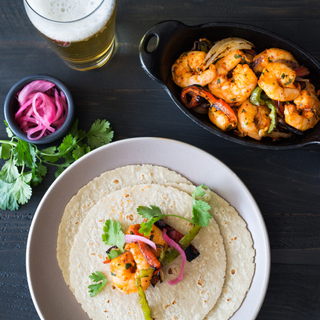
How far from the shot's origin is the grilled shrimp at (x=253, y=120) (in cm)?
192

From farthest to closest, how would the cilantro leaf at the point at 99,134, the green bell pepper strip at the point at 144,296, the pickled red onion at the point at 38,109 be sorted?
the cilantro leaf at the point at 99,134 < the pickled red onion at the point at 38,109 < the green bell pepper strip at the point at 144,296

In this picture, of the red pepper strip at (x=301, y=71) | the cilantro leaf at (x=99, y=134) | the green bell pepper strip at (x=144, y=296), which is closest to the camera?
the green bell pepper strip at (x=144, y=296)

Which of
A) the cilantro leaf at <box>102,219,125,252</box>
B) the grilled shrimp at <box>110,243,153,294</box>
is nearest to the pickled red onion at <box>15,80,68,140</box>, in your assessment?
the cilantro leaf at <box>102,219,125,252</box>

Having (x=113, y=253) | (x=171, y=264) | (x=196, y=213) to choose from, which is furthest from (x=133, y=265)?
(x=196, y=213)

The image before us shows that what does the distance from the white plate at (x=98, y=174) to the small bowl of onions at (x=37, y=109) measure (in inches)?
12.8

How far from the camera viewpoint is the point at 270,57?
1.91 metres

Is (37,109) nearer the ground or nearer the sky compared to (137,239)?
nearer the sky

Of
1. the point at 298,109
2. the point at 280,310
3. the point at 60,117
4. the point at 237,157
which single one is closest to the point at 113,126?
the point at 60,117

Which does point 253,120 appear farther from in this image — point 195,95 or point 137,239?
point 137,239

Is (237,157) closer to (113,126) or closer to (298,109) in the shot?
(298,109)

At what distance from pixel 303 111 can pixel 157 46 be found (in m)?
1.07

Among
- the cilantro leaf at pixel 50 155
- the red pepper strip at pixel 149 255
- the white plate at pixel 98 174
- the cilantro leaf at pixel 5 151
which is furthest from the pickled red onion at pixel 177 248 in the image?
the cilantro leaf at pixel 5 151

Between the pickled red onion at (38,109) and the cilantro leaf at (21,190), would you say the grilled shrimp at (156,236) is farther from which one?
the pickled red onion at (38,109)

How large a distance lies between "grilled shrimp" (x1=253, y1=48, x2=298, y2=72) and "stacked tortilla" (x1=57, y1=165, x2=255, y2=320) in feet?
3.07
